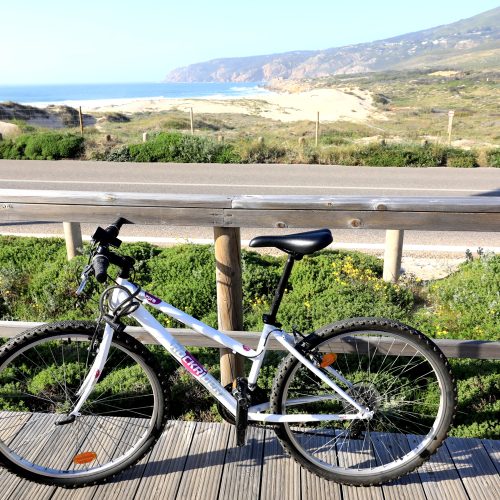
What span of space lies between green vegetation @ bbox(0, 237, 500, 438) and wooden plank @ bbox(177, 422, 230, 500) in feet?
2.46

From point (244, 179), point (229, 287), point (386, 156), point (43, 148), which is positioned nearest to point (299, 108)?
point (386, 156)

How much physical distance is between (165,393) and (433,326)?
2.68 metres

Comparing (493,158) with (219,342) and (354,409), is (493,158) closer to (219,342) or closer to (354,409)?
(354,409)

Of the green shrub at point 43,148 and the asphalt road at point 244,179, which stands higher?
the green shrub at point 43,148

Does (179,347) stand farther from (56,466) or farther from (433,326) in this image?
(433,326)

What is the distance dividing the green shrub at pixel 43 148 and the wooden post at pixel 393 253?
43.5 ft

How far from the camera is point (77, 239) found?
18.8 ft

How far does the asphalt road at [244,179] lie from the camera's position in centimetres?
1122

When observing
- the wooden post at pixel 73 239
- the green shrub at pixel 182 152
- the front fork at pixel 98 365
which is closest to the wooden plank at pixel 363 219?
the front fork at pixel 98 365

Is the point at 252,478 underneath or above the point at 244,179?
above

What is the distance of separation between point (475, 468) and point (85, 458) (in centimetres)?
186

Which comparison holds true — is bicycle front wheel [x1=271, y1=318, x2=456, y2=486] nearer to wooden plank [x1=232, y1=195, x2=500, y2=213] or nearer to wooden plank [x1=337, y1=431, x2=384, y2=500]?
wooden plank [x1=337, y1=431, x2=384, y2=500]

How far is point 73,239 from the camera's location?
5.67 meters

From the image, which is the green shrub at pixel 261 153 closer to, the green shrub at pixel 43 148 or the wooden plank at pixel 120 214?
the green shrub at pixel 43 148
